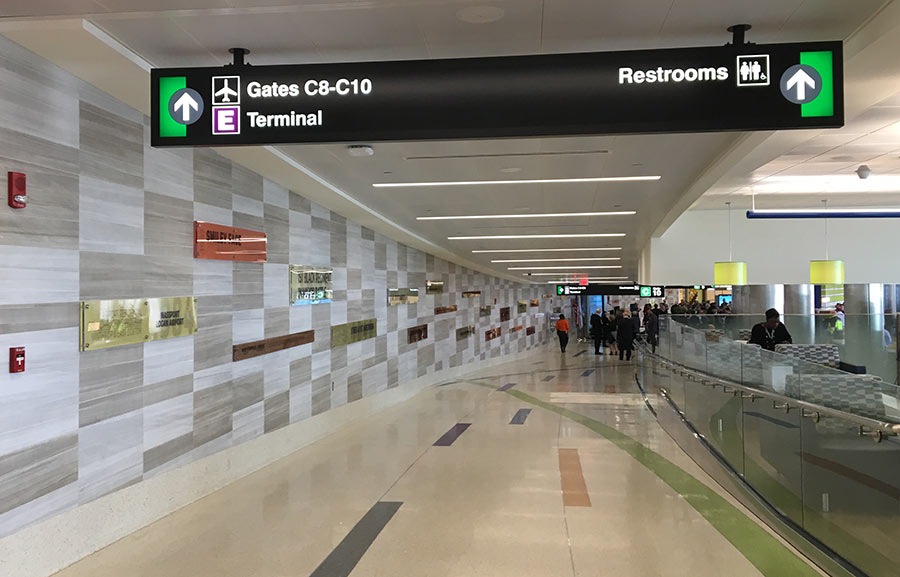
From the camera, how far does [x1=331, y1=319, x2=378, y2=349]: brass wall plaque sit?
9305mm

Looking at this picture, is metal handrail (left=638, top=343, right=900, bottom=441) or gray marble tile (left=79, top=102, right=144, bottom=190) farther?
gray marble tile (left=79, top=102, right=144, bottom=190)

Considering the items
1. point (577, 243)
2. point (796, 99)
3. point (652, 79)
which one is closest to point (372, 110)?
point (652, 79)

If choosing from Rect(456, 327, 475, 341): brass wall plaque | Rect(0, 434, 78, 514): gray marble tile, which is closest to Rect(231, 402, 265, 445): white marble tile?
Rect(0, 434, 78, 514): gray marble tile

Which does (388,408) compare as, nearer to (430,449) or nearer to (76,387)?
(430,449)

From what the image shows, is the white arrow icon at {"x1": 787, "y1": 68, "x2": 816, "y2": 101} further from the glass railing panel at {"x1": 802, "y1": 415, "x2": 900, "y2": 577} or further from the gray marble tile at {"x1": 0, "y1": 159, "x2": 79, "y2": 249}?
the gray marble tile at {"x1": 0, "y1": 159, "x2": 79, "y2": 249}

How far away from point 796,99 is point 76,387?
425cm

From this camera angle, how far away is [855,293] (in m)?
18.1

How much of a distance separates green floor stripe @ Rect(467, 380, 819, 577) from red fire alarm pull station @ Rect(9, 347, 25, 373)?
4.29 metres

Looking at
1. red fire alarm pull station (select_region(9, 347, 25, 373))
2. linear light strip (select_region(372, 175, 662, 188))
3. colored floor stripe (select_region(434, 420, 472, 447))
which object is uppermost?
linear light strip (select_region(372, 175, 662, 188))

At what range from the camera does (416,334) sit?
14094 mm

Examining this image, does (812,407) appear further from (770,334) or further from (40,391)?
(770,334)

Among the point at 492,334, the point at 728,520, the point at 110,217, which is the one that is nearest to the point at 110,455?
the point at 110,217

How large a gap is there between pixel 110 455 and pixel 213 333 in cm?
159

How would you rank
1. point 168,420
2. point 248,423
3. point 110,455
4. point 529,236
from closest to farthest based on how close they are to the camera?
point 110,455
point 168,420
point 248,423
point 529,236
